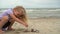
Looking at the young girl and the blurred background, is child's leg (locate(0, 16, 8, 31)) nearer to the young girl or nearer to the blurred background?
the young girl

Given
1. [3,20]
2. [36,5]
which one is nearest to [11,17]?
[3,20]

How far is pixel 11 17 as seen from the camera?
2312 millimetres

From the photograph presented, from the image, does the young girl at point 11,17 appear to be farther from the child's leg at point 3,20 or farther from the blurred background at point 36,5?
the blurred background at point 36,5

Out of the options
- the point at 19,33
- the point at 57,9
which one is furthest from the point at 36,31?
the point at 57,9

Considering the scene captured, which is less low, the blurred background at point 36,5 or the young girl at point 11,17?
the blurred background at point 36,5

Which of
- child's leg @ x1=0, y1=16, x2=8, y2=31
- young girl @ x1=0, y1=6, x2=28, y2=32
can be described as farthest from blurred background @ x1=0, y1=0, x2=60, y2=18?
child's leg @ x1=0, y1=16, x2=8, y2=31

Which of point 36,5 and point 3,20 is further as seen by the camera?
point 36,5

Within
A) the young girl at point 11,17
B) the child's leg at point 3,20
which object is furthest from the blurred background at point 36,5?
the child's leg at point 3,20

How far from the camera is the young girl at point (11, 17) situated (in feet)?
7.45

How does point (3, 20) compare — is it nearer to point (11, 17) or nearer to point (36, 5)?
point (11, 17)

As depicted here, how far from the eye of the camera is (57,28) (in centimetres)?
252

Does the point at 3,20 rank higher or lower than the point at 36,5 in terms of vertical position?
lower

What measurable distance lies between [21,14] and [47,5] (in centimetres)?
218

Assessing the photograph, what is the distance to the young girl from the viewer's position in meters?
2.27
